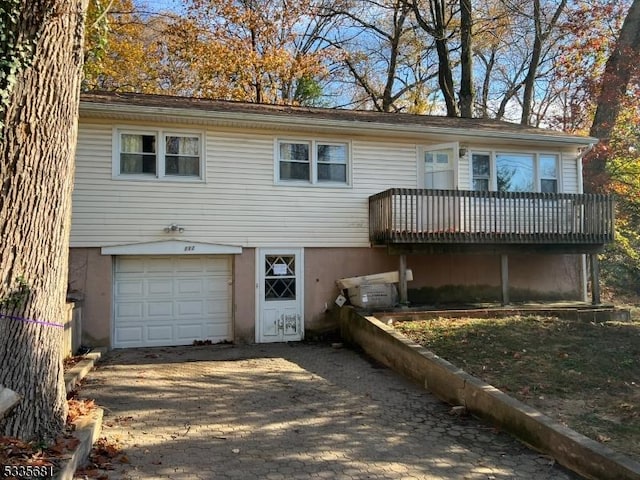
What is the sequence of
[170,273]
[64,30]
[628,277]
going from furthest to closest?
[628,277] < [170,273] < [64,30]

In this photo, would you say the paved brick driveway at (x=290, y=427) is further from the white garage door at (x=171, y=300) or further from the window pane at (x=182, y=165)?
the window pane at (x=182, y=165)

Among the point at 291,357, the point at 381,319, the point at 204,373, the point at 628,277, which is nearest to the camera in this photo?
the point at 204,373

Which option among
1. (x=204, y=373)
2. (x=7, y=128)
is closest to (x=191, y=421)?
(x=204, y=373)

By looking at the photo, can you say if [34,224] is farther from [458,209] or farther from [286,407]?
[458,209]

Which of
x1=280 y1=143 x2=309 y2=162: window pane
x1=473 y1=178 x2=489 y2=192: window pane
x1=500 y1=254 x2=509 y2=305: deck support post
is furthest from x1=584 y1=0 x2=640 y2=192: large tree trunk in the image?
x1=280 y1=143 x2=309 y2=162: window pane

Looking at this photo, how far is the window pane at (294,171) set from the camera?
10.8 m

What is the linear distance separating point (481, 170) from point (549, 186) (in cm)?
189

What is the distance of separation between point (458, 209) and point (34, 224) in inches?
335

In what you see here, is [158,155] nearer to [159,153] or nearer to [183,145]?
[159,153]

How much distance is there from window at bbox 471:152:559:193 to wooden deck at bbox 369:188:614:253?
1.10 meters

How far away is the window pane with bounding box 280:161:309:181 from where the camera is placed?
1084cm

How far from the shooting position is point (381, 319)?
961cm

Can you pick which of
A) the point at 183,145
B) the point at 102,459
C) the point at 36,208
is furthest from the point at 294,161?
the point at 102,459

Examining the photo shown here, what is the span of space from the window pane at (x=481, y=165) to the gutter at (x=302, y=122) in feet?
2.07
